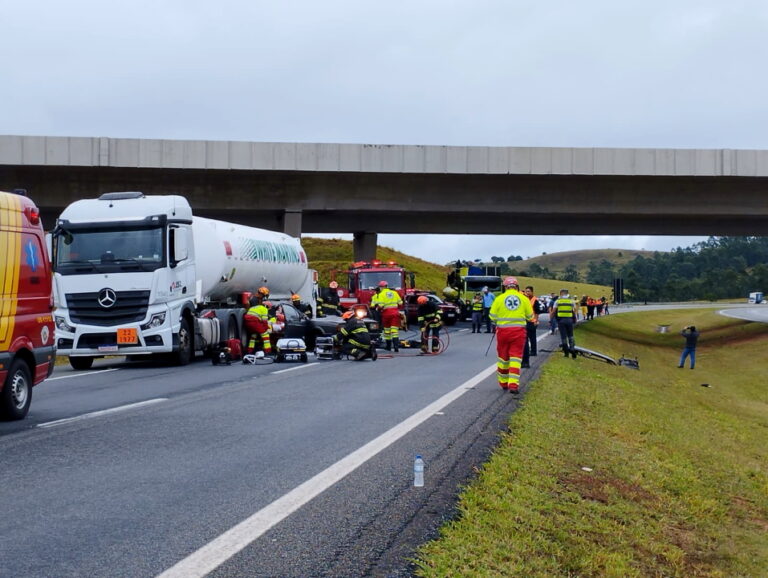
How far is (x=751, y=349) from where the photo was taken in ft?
147

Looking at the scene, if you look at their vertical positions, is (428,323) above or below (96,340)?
above

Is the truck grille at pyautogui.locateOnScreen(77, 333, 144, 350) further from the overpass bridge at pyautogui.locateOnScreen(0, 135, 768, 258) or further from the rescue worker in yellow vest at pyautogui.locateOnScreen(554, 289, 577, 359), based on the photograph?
the overpass bridge at pyautogui.locateOnScreen(0, 135, 768, 258)

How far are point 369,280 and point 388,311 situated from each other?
53.0 feet

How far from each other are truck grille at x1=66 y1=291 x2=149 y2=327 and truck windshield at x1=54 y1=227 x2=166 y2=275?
49cm

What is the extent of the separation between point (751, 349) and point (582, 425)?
34.7 m

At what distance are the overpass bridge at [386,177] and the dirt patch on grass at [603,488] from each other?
3066 cm

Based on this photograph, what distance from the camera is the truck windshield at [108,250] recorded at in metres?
20.1

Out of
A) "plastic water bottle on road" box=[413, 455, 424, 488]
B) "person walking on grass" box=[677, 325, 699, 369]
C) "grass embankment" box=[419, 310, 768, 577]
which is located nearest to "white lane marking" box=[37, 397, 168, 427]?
"grass embankment" box=[419, 310, 768, 577]

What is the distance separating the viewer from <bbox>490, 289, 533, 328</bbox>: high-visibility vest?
587 inches

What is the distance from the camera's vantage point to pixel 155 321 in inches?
793

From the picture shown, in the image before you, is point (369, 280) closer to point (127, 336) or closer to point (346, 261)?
point (127, 336)

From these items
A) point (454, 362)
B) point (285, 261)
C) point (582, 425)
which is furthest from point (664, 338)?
point (582, 425)

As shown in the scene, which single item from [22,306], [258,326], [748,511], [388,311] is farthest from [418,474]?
[388,311]

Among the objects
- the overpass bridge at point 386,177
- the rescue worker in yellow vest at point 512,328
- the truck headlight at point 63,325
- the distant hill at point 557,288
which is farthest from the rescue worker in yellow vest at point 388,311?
the distant hill at point 557,288
